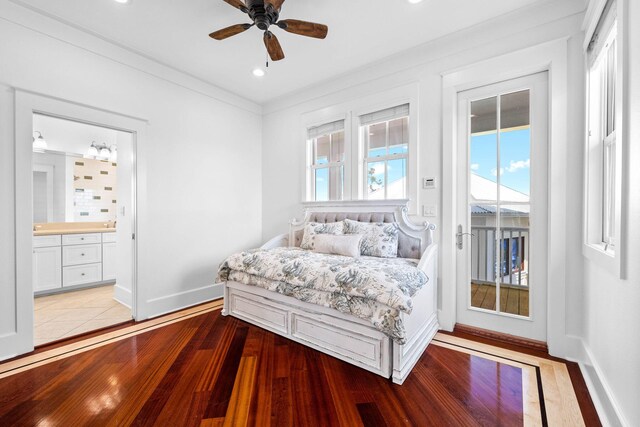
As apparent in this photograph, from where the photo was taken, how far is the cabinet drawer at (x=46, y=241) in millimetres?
3717

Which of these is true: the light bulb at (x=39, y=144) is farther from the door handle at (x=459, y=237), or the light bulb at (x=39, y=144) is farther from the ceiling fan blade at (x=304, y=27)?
the door handle at (x=459, y=237)

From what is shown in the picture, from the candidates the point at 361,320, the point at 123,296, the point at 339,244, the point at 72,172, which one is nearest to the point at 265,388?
the point at 361,320

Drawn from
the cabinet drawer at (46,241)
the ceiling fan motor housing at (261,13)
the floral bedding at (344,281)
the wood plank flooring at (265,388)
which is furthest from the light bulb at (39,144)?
the ceiling fan motor housing at (261,13)

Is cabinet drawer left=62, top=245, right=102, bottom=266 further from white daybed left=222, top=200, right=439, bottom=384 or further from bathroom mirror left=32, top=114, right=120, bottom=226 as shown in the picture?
white daybed left=222, top=200, right=439, bottom=384

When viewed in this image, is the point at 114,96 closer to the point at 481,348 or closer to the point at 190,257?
the point at 190,257

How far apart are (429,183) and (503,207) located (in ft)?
2.23

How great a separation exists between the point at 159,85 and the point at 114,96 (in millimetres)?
516

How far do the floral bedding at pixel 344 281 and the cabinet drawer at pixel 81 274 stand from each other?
2.89 meters

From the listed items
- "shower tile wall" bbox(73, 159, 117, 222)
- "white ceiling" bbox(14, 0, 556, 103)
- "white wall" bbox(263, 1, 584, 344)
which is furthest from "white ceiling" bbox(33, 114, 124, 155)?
"white wall" bbox(263, 1, 584, 344)

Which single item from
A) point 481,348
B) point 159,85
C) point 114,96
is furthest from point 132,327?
point 481,348

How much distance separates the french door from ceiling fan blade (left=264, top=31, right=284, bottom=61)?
1787mm

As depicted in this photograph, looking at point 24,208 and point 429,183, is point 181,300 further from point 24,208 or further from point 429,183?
point 429,183

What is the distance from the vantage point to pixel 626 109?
53.7 inches

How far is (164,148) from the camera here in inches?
125
